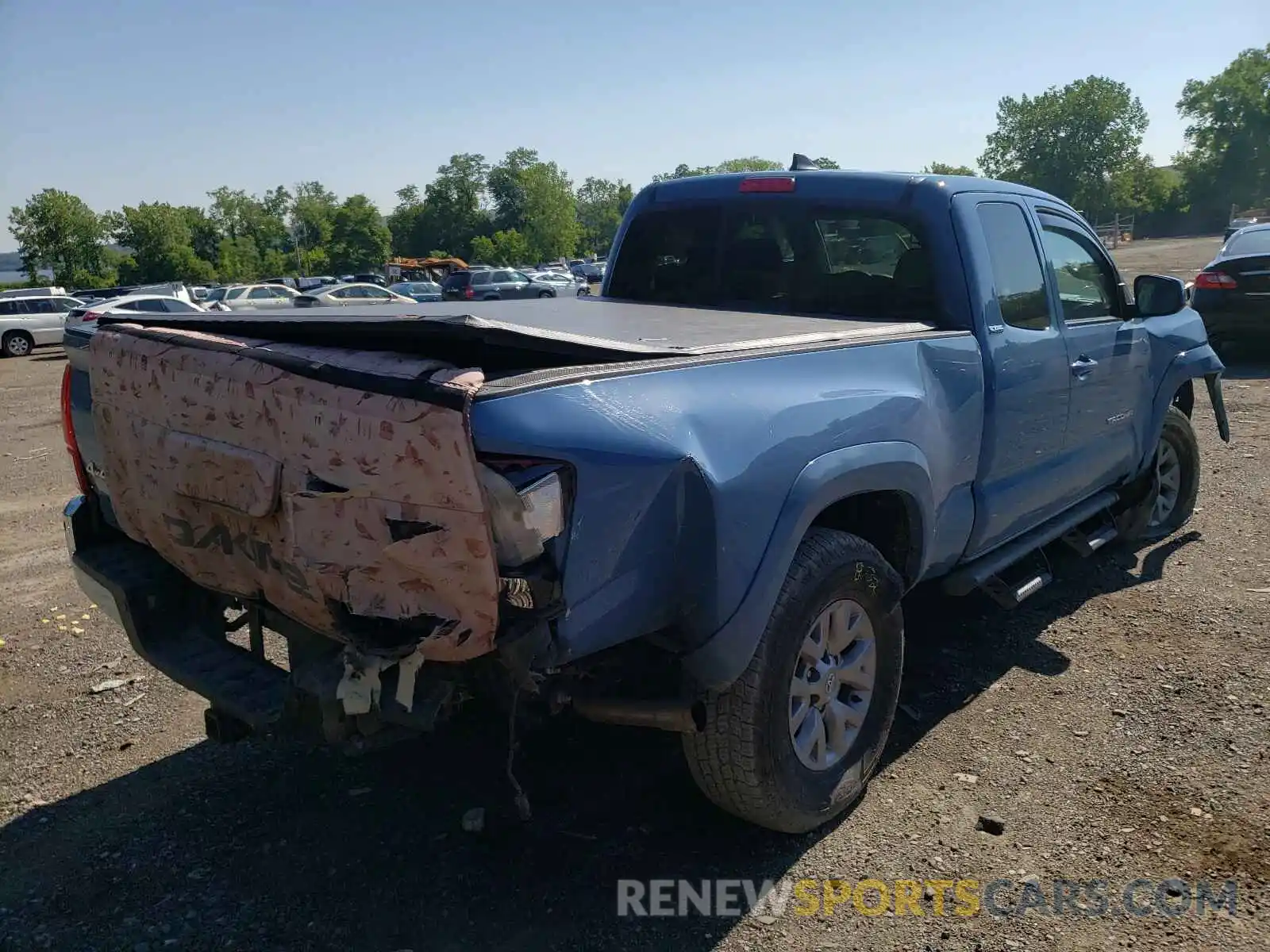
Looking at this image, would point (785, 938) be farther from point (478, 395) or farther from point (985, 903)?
point (478, 395)

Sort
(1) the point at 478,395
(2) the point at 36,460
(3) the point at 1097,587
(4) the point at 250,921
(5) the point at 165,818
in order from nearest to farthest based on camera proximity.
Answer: (1) the point at 478,395
(4) the point at 250,921
(5) the point at 165,818
(3) the point at 1097,587
(2) the point at 36,460

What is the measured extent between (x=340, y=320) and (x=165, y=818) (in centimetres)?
186

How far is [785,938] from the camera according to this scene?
249 cm

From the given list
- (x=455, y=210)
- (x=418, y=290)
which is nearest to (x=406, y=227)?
(x=455, y=210)

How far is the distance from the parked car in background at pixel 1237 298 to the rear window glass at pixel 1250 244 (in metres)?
0.04

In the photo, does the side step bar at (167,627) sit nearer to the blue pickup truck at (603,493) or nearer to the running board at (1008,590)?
the blue pickup truck at (603,493)

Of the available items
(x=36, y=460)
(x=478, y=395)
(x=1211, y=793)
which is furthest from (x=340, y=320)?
(x=36, y=460)

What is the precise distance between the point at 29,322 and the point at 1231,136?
102 metres

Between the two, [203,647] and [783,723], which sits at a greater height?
[203,647]

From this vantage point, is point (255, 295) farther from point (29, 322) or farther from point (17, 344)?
point (17, 344)

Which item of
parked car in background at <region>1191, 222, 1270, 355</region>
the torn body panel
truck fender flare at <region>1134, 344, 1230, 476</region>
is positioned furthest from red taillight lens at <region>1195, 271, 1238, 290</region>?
the torn body panel

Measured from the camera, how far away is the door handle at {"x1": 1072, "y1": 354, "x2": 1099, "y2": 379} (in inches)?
160

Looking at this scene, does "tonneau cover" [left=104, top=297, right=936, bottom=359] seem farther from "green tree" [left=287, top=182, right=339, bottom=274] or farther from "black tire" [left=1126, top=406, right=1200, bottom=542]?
"green tree" [left=287, top=182, right=339, bottom=274]

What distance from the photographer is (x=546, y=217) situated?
93.5 meters
